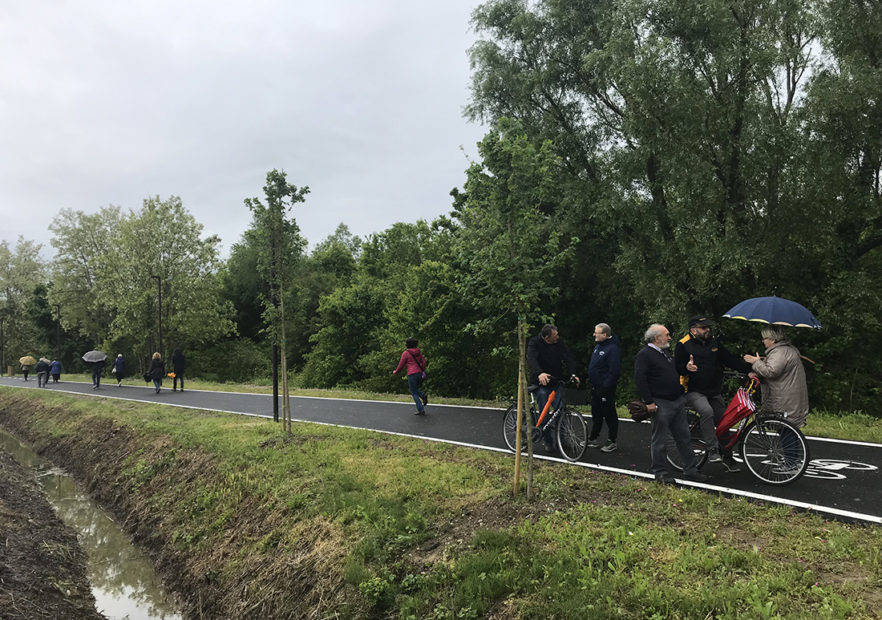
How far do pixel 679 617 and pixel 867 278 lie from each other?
12286 mm

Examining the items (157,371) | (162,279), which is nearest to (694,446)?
(157,371)

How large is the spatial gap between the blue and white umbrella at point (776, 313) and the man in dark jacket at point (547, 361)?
226 cm

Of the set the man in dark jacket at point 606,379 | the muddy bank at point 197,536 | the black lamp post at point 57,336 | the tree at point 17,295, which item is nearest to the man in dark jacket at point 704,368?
the man in dark jacket at point 606,379

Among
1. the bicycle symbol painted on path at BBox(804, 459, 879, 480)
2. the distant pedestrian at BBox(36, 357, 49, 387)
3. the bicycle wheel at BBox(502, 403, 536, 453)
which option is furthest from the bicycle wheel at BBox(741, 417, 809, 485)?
the distant pedestrian at BBox(36, 357, 49, 387)

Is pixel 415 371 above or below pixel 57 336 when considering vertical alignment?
below

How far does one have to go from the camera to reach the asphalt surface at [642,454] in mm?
5547

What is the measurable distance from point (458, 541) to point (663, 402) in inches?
110

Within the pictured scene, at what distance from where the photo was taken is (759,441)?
20.5 ft

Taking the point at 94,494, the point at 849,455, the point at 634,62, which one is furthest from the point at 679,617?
the point at 634,62

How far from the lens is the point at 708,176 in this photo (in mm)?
13516

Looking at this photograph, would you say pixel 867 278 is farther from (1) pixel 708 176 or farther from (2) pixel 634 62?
(2) pixel 634 62

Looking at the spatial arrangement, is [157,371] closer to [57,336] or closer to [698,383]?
[698,383]

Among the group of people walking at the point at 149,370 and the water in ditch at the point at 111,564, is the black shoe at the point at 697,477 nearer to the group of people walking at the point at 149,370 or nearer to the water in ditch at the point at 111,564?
the water in ditch at the point at 111,564

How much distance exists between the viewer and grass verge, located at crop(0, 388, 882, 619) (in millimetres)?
3924
